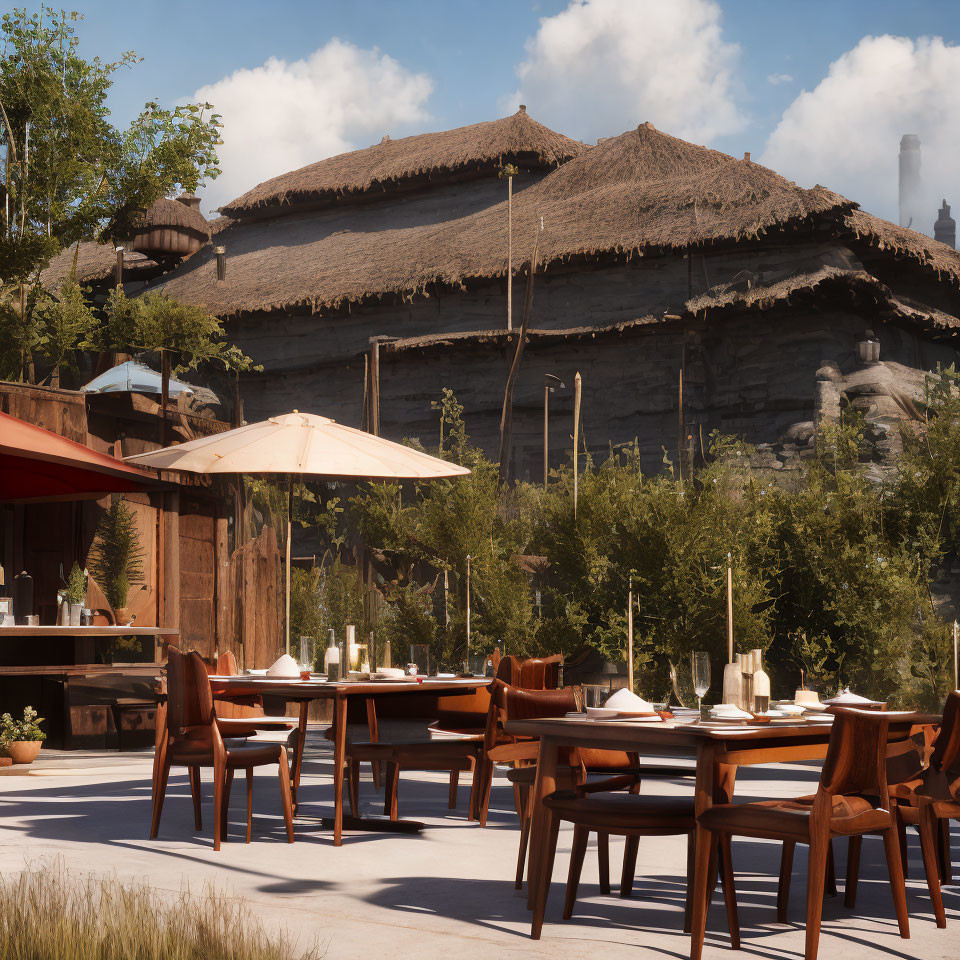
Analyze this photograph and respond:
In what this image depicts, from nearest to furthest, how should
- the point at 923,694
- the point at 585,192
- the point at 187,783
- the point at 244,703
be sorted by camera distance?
1. the point at 187,783
2. the point at 244,703
3. the point at 923,694
4. the point at 585,192

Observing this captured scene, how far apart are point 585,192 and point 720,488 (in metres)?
10.7

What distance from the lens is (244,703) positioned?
8086 millimetres

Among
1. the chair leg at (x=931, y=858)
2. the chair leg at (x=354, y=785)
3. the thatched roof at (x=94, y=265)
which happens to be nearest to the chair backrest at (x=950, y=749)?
the chair leg at (x=931, y=858)

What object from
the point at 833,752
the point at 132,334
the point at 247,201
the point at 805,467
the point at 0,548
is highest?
the point at 247,201

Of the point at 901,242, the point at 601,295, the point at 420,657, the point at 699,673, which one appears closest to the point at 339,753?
the point at 420,657

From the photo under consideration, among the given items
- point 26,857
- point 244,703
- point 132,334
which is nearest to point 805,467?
point 132,334

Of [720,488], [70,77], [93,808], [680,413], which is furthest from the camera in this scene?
[680,413]

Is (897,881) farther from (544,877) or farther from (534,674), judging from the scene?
(534,674)

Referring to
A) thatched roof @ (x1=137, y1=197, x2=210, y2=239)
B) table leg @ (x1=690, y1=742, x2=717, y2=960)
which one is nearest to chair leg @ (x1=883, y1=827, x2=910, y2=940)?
table leg @ (x1=690, y1=742, x2=717, y2=960)

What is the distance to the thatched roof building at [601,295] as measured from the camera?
55.9 ft

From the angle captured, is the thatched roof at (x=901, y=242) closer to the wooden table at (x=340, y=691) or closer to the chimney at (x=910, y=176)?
the wooden table at (x=340, y=691)

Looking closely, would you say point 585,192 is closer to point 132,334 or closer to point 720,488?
point 132,334

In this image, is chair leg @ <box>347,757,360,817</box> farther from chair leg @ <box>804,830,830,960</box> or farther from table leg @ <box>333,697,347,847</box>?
chair leg @ <box>804,830,830,960</box>

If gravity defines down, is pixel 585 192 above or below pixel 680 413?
above
